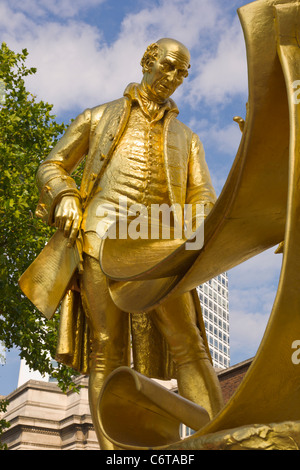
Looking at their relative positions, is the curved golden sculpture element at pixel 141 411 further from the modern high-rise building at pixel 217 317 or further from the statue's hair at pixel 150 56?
the modern high-rise building at pixel 217 317

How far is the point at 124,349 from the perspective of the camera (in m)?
4.06

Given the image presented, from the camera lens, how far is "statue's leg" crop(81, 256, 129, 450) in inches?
155

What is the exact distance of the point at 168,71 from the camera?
438 cm

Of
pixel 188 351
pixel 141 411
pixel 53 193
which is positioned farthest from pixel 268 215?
pixel 53 193

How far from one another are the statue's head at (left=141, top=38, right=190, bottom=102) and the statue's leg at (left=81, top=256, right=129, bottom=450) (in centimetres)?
136

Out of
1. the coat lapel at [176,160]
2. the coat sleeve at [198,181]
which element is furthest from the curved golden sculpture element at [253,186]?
the coat sleeve at [198,181]

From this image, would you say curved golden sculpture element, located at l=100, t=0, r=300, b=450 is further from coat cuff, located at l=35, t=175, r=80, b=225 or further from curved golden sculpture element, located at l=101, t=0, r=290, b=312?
coat cuff, located at l=35, t=175, r=80, b=225

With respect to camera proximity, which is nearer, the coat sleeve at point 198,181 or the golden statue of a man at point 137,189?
the golden statue of a man at point 137,189

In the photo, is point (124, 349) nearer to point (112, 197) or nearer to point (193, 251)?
point (112, 197)

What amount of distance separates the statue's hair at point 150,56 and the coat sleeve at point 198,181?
620mm

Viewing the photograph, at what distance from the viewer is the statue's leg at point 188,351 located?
363cm

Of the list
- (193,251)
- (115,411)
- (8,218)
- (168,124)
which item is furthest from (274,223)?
(8,218)

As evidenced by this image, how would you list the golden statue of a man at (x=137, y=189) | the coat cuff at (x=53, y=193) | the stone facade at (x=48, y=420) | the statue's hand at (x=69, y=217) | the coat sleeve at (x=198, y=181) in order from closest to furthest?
the golden statue of a man at (x=137, y=189) → the statue's hand at (x=69, y=217) → the coat cuff at (x=53, y=193) → the coat sleeve at (x=198, y=181) → the stone facade at (x=48, y=420)

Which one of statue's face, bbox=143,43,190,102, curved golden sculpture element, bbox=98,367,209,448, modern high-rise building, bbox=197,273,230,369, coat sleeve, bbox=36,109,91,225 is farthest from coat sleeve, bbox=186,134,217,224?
modern high-rise building, bbox=197,273,230,369
